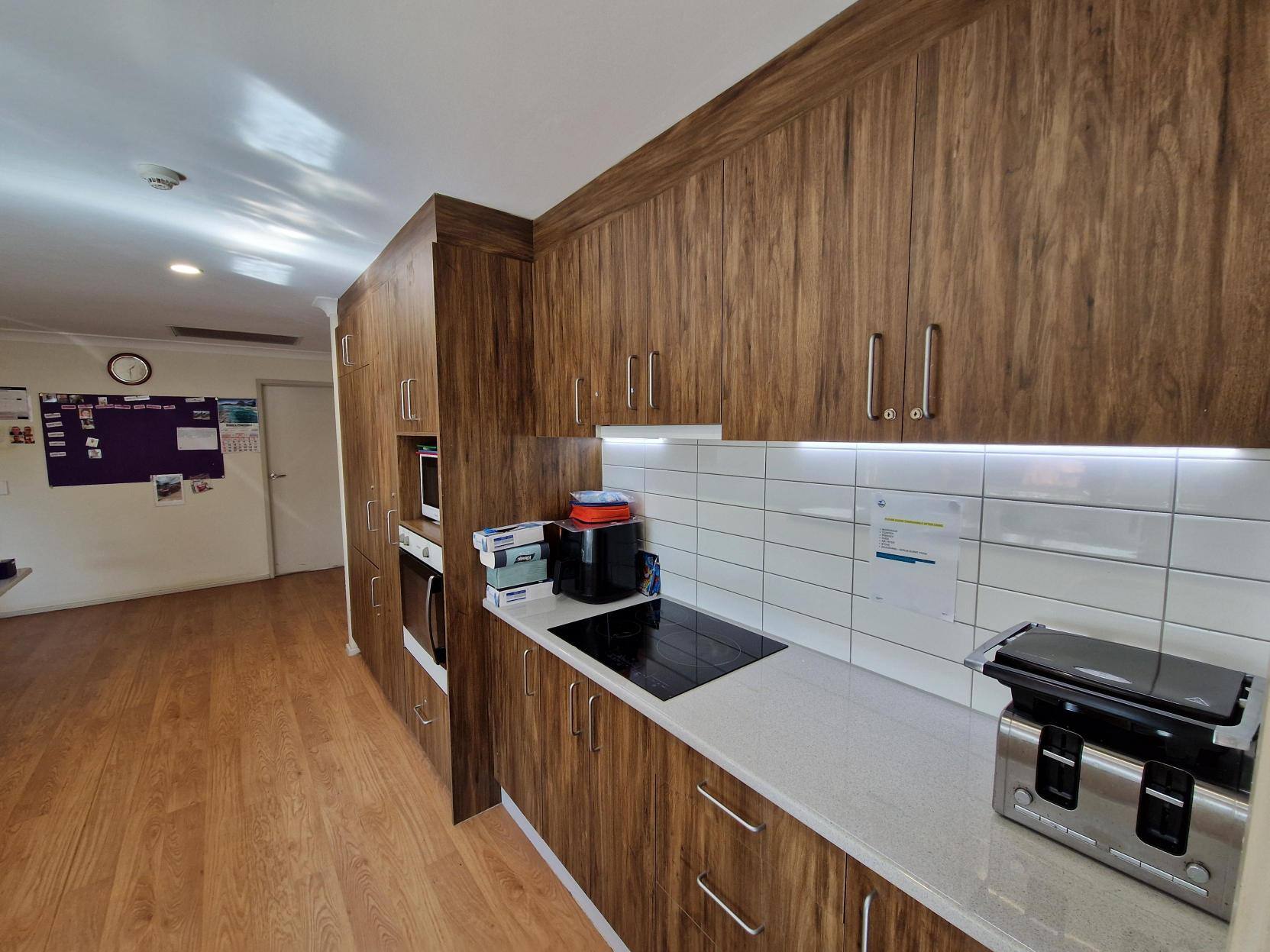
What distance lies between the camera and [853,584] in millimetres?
1359

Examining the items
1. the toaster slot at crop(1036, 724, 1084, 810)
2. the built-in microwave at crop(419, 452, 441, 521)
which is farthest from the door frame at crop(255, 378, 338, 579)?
the toaster slot at crop(1036, 724, 1084, 810)

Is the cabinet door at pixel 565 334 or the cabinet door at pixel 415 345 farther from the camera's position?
the cabinet door at pixel 415 345

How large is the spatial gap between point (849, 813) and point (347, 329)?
10.4 feet

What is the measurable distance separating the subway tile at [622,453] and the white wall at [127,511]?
14.2 ft

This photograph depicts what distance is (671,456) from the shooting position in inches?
74.2

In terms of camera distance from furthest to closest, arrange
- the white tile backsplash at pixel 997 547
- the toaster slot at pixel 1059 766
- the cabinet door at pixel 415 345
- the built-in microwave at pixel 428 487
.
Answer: the built-in microwave at pixel 428 487 → the cabinet door at pixel 415 345 → the white tile backsplash at pixel 997 547 → the toaster slot at pixel 1059 766

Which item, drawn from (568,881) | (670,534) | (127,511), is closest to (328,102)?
(670,534)

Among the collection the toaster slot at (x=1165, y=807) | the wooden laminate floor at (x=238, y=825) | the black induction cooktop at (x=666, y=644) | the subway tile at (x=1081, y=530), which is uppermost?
the subway tile at (x=1081, y=530)

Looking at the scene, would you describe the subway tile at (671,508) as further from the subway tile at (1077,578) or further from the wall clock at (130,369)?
the wall clock at (130,369)

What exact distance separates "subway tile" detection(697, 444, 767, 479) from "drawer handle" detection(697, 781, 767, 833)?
0.87m

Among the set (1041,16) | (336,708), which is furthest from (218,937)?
(1041,16)

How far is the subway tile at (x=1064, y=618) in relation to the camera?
940 millimetres

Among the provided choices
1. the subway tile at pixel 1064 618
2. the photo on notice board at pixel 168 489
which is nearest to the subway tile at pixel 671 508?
the subway tile at pixel 1064 618

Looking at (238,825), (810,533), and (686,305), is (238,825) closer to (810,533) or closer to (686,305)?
(810,533)
